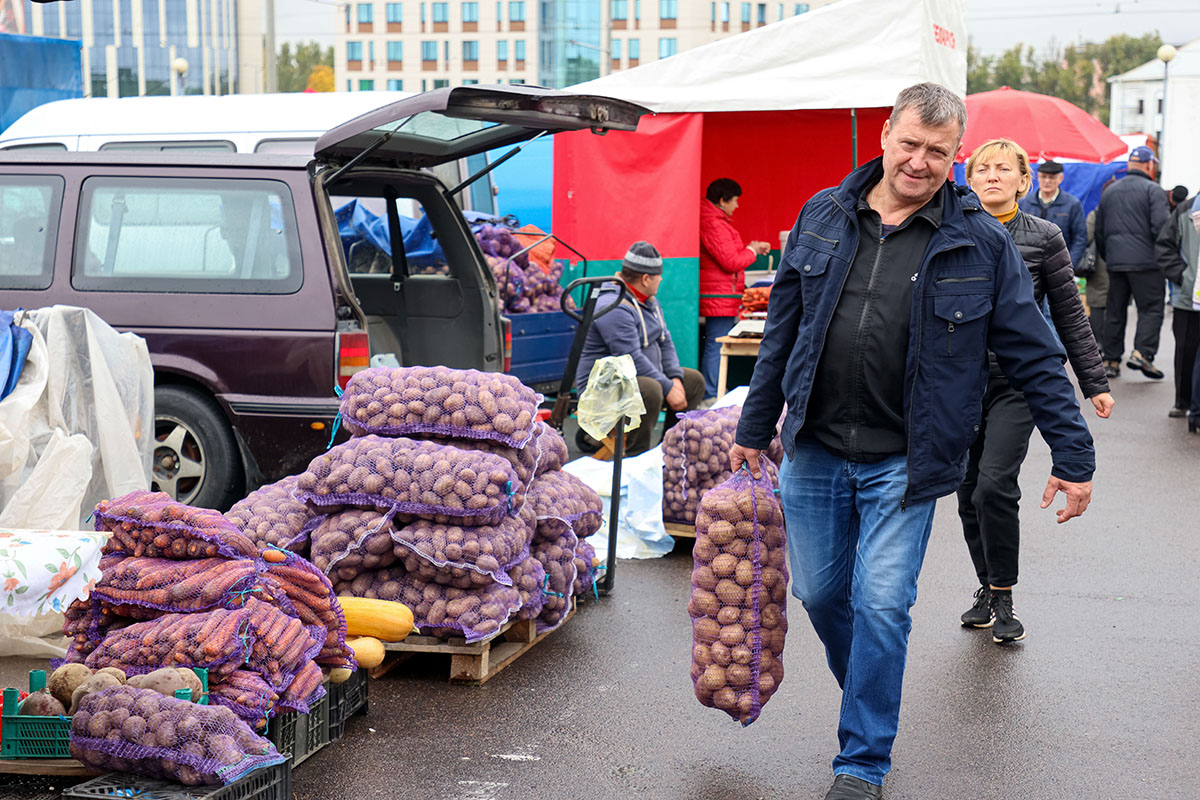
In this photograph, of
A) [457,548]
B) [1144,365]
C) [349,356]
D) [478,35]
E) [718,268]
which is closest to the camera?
[457,548]

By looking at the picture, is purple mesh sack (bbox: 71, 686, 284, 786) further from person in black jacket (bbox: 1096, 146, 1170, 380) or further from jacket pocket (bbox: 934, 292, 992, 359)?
person in black jacket (bbox: 1096, 146, 1170, 380)

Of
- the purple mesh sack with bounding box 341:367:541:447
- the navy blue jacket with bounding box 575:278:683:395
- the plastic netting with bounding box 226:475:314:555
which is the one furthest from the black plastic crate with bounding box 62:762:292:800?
the navy blue jacket with bounding box 575:278:683:395

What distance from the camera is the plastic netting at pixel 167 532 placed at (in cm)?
404

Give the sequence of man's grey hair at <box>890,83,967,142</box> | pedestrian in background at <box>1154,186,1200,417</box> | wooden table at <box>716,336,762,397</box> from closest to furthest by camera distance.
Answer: man's grey hair at <box>890,83,967,142</box> < wooden table at <box>716,336,762,397</box> < pedestrian in background at <box>1154,186,1200,417</box>

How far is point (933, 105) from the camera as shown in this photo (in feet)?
12.0

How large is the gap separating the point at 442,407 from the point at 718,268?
6.89 m

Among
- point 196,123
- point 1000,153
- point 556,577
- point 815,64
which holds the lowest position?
point 556,577

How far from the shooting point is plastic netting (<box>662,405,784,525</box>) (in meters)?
7.02

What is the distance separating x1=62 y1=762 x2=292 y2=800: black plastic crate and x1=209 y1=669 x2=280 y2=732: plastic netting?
0.17 m

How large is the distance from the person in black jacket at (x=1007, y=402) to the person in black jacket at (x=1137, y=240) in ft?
30.0

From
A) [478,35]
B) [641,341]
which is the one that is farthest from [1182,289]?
[478,35]

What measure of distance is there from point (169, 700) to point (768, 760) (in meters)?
1.92

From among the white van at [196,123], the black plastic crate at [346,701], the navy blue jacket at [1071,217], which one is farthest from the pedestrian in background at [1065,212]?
the black plastic crate at [346,701]

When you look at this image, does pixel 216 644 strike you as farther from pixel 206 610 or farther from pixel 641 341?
pixel 641 341
